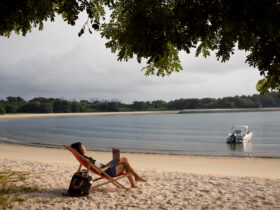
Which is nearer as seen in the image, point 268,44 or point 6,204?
point 268,44

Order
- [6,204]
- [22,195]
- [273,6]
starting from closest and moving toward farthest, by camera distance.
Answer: [273,6]
[6,204]
[22,195]

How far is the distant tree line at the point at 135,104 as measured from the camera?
120 meters

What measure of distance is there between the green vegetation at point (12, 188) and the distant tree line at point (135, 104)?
113 metres

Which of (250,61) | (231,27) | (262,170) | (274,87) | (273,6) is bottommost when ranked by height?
(262,170)

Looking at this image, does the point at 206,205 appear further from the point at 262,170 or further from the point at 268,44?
the point at 262,170

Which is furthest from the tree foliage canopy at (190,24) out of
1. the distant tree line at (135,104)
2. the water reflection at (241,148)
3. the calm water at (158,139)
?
the distant tree line at (135,104)

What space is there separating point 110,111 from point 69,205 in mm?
144425

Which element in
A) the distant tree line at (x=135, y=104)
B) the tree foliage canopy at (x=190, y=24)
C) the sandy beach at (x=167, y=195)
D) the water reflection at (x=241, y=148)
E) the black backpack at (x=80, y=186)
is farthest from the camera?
the distant tree line at (x=135, y=104)

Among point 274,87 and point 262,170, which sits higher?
point 274,87

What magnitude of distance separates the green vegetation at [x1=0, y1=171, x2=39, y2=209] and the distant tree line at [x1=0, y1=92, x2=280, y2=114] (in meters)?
113

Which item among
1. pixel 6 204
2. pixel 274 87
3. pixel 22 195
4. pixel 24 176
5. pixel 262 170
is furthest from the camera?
pixel 262 170

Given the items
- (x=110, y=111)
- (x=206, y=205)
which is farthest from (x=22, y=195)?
(x=110, y=111)

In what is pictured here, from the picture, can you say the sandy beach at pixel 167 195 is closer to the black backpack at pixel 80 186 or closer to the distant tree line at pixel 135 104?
the black backpack at pixel 80 186

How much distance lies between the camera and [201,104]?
478ft
